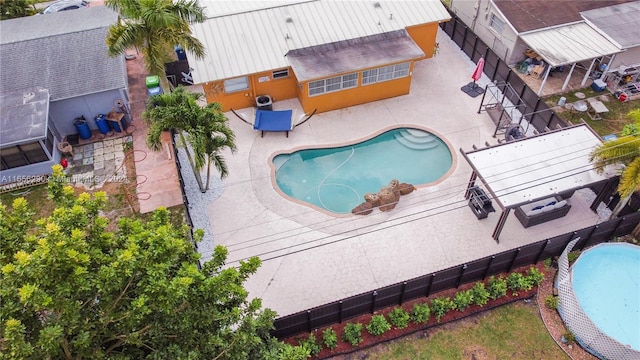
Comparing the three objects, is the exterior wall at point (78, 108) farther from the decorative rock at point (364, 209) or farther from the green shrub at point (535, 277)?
the green shrub at point (535, 277)

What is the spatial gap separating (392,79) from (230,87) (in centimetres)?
935

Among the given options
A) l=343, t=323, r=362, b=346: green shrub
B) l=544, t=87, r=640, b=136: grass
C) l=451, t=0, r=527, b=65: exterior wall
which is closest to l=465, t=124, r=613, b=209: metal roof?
l=544, t=87, r=640, b=136: grass

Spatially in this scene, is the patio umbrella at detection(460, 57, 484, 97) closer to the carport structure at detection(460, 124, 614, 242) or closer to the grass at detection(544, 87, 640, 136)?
the grass at detection(544, 87, 640, 136)

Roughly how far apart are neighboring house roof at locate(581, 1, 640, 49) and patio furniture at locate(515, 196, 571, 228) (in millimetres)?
11501

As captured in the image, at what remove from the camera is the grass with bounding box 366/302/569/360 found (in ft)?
57.6

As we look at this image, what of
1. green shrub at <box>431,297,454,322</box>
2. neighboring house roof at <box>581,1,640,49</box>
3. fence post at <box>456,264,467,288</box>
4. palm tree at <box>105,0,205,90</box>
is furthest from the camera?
neighboring house roof at <box>581,1,640,49</box>

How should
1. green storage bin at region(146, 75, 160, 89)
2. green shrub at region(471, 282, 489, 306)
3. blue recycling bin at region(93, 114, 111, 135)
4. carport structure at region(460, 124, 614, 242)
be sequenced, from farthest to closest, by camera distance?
green storage bin at region(146, 75, 160, 89)
blue recycling bin at region(93, 114, 111, 135)
carport structure at region(460, 124, 614, 242)
green shrub at region(471, 282, 489, 306)

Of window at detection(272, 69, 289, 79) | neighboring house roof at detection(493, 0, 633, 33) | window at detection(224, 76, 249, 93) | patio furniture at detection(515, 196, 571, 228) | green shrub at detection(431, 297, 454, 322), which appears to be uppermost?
neighboring house roof at detection(493, 0, 633, 33)

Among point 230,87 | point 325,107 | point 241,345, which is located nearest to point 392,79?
point 325,107

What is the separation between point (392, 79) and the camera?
2717 centimetres

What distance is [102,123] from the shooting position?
25594 millimetres

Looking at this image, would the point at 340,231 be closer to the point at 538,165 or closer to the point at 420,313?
the point at 420,313

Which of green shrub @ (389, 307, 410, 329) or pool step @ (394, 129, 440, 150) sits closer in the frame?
green shrub @ (389, 307, 410, 329)

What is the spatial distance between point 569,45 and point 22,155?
97.6ft
